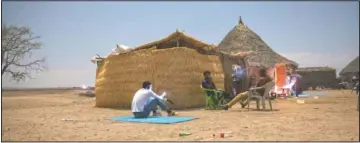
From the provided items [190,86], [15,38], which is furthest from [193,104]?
[15,38]

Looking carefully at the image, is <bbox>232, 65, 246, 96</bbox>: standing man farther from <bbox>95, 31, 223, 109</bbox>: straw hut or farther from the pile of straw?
the pile of straw

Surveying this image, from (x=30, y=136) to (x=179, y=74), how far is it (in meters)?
6.09

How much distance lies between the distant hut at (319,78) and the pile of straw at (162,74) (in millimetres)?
22962

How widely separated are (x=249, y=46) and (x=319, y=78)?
1470 cm

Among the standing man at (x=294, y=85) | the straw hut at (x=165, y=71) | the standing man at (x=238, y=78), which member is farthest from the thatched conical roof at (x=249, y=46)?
the straw hut at (x=165, y=71)

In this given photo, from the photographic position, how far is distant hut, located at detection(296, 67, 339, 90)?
32875 mm

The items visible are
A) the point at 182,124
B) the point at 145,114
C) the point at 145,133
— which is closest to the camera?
the point at 145,133

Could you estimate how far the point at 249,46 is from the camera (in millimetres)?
21531

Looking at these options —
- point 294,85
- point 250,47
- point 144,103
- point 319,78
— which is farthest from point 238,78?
point 319,78

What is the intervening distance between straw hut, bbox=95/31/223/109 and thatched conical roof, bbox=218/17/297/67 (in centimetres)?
842

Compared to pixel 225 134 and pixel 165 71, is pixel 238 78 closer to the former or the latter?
pixel 165 71

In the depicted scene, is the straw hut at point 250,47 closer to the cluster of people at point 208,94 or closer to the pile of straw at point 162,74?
the cluster of people at point 208,94

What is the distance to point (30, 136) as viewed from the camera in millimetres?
5910

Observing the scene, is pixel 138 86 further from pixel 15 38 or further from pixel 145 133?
pixel 15 38
